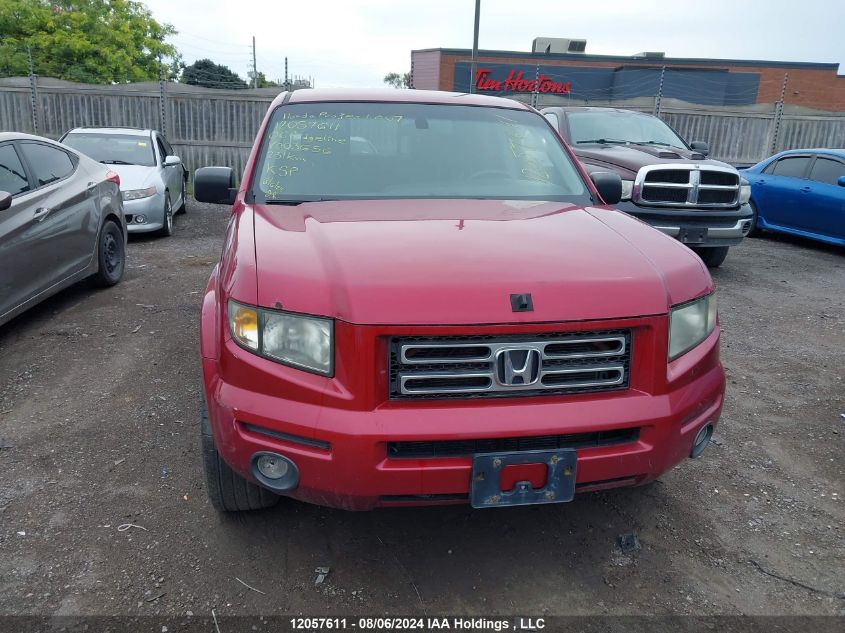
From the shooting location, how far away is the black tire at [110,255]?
669cm

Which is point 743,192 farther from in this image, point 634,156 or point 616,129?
point 616,129

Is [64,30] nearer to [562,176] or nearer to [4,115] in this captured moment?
[4,115]

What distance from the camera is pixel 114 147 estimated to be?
10.5 m

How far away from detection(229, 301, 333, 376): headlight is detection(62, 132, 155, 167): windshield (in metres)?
8.79

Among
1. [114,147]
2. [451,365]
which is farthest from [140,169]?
[451,365]

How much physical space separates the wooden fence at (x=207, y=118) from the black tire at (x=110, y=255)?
9799 mm

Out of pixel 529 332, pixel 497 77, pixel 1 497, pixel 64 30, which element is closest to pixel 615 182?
pixel 529 332

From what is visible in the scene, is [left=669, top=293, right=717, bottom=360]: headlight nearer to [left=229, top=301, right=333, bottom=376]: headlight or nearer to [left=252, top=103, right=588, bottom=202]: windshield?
[left=252, top=103, right=588, bottom=202]: windshield

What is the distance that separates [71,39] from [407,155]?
4215cm

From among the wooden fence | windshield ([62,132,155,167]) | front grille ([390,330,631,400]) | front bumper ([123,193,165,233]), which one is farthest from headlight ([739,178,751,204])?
the wooden fence

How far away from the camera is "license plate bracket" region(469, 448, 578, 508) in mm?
2314

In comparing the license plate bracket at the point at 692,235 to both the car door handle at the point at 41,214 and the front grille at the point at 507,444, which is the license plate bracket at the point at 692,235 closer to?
the front grille at the point at 507,444

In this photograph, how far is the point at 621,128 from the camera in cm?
924

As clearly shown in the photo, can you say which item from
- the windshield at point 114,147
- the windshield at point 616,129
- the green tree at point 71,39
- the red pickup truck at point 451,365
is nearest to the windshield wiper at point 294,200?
the red pickup truck at point 451,365
